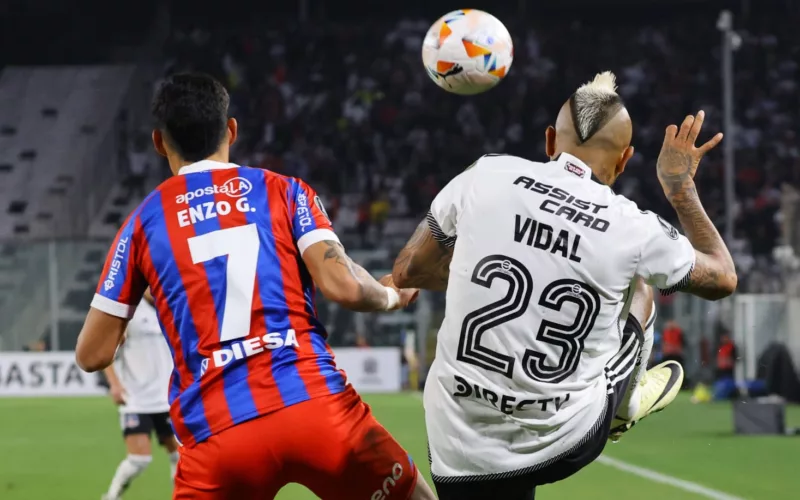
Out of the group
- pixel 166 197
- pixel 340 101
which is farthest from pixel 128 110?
pixel 166 197

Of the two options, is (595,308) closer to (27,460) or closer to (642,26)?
(27,460)

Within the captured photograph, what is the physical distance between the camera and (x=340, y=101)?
33.7 m

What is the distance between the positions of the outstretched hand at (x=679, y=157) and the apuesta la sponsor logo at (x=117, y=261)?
5.91ft

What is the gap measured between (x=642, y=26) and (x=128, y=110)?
1468 centimetres

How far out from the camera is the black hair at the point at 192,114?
421 centimetres

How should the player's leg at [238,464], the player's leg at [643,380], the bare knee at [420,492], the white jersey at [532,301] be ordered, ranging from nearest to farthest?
the player's leg at [238,464], the white jersey at [532,301], the bare knee at [420,492], the player's leg at [643,380]

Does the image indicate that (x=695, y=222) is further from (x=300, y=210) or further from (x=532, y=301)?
(x=300, y=210)

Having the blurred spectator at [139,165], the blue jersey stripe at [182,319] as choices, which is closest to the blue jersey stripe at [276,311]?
the blue jersey stripe at [182,319]

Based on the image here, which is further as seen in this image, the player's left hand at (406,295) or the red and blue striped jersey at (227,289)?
the player's left hand at (406,295)

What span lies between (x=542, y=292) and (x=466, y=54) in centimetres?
257

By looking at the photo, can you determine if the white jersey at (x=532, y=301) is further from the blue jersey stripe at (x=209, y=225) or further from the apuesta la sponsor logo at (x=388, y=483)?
the blue jersey stripe at (x=209, y=225)

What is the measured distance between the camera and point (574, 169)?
4188 millimetres

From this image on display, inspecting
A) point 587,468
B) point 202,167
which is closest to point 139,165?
point 587,468

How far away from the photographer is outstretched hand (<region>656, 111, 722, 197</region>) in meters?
4.45
